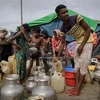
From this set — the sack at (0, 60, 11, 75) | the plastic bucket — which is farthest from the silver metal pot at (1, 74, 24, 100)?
the sack at (0, 60, 11, 75)

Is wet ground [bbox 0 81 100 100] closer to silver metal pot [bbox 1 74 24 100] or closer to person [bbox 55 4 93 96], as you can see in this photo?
person [bbox 55 4 93 96]

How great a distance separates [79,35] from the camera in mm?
3812

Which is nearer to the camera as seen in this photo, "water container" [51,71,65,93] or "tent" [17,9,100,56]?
"water container" [51,71,65,93]

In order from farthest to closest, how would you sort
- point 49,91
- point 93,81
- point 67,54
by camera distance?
point 67,54 → point 93,81 → point 49,91

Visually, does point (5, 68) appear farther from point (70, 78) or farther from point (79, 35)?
point (79, 35)

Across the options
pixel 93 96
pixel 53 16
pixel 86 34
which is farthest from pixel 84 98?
pixel 53 16

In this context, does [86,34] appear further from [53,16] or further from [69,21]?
[53,16]

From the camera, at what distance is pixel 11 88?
10.4 feet

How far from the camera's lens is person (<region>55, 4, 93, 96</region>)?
360cm

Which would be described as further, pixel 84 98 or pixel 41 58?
pixel 41 58

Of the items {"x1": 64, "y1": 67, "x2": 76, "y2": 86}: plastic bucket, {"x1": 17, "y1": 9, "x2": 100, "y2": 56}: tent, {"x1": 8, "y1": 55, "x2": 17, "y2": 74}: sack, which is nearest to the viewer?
{"x1": 64, "y1": 67, "x2": 76, "y2": 86}: plastic bucket

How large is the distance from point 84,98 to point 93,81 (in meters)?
1.33

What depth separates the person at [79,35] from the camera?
3.60m

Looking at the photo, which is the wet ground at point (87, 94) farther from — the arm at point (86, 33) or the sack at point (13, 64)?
the sack at point (13, 64)
